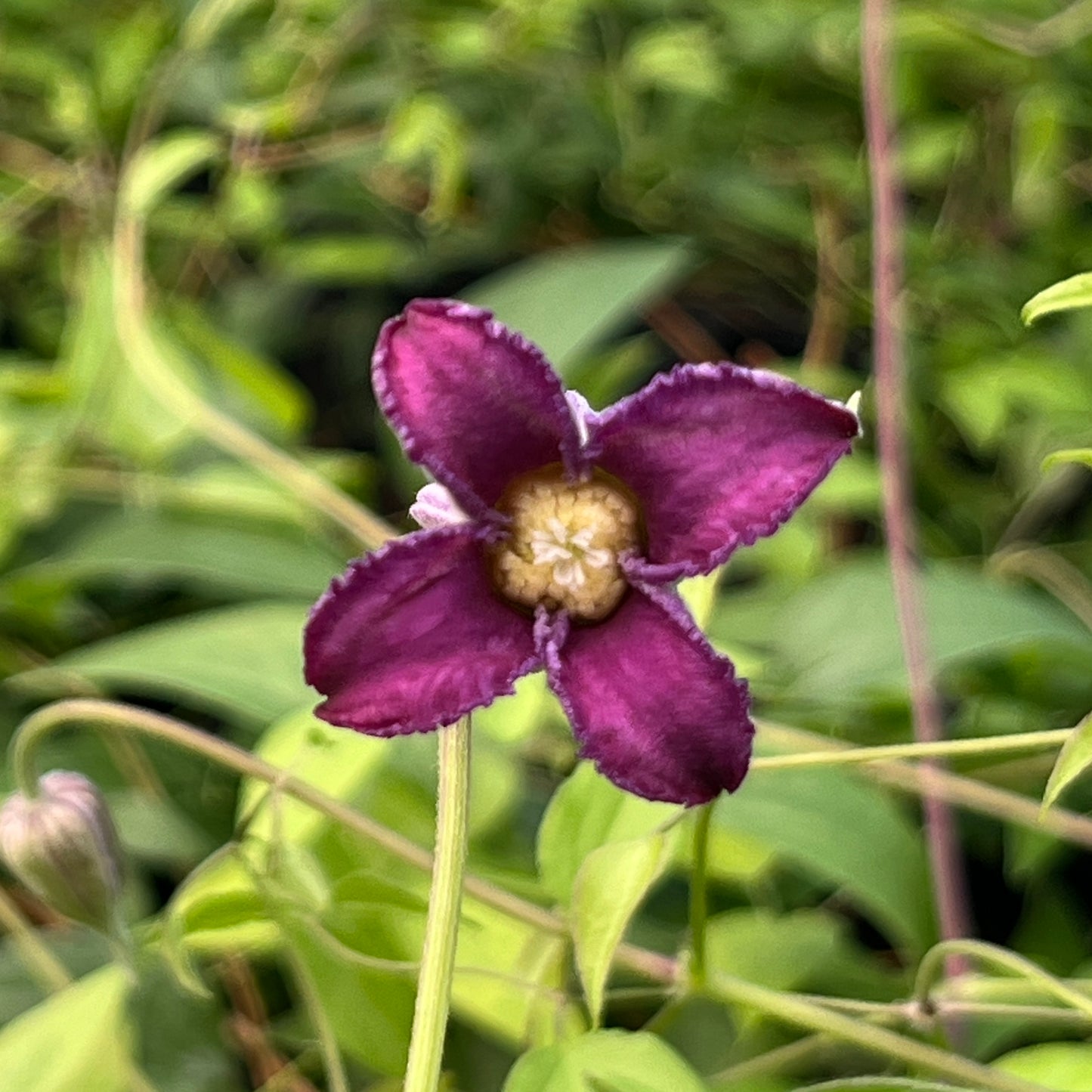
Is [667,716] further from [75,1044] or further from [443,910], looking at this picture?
[75,1044]

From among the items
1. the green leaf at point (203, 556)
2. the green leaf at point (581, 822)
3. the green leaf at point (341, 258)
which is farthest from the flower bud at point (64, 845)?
the green leaf at point (341, 258)

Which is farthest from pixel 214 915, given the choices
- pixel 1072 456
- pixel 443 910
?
pixel 1072 456

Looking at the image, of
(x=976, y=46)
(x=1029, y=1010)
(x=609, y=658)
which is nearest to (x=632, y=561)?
(x=609, y=658)

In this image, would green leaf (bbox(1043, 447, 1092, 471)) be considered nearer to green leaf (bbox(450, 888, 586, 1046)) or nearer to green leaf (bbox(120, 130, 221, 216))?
green leaf (bbox(450, 888, 586, 1046))

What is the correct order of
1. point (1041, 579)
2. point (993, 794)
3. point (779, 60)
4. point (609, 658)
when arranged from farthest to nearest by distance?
point (779, 60), point (1041, 579), point (993, 794), point (609, 658)

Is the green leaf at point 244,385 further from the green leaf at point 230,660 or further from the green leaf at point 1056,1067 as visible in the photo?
the green leaf at point 1056,1067

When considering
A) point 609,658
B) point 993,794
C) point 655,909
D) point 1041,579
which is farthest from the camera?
point 1041,579

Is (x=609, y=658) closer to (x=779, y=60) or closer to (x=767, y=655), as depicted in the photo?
(x=767, y=655)
